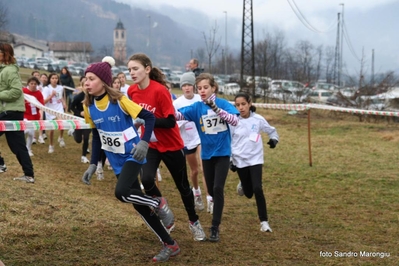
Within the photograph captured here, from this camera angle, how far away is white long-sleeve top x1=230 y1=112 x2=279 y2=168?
6992mm

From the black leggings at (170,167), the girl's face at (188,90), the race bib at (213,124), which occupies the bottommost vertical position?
the black leggings at (170,167)

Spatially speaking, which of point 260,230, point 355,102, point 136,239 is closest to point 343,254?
point 260,230

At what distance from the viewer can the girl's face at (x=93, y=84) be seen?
4.98 metres

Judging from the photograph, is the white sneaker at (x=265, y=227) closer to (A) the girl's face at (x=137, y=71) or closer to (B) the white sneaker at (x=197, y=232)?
(B) the white sneaker at (x=197, y=232)

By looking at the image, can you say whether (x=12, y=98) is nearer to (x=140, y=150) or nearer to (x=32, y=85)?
(x=140, y=150)

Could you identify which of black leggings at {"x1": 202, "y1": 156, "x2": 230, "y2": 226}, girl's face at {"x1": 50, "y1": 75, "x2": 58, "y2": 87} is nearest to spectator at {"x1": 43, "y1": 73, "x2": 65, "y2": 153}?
girl's face at {"x1": 50, "y1": 75, "x2": 58, "y2": 87}

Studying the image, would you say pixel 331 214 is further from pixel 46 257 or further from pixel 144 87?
pixel 46 257

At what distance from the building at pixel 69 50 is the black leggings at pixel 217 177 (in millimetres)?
119367

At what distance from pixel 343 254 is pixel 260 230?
4.54 feet

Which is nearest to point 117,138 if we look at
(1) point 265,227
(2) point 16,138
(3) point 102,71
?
(3) point 102,71

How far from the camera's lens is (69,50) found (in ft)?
481

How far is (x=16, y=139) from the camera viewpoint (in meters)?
8.16

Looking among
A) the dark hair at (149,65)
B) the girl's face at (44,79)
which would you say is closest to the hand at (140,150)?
the dark hair at (149,65)

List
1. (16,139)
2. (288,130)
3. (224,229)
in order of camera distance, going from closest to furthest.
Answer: (224,229)
(16,139)
(288,130)
